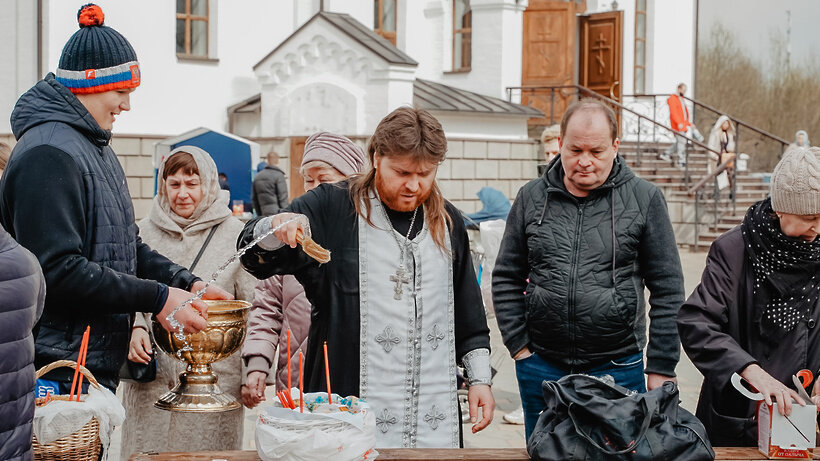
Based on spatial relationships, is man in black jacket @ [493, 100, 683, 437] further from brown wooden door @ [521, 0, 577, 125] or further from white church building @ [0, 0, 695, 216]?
brown wooden door @ [521, 0, 577, 125]

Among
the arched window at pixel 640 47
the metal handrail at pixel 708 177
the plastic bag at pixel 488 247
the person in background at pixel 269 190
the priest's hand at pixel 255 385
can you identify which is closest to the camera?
the priest's hand at pixel 255 385

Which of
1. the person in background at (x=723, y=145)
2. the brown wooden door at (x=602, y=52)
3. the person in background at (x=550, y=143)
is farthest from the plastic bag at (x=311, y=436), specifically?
the brown wooden door at (x=602, y=52)

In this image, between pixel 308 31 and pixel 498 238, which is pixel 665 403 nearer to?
pixel 498 238

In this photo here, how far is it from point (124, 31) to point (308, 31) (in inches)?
112

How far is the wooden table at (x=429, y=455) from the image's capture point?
312 centimetres

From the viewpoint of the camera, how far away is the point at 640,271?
4.12 metres

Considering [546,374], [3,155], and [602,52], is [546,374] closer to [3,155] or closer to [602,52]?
[3,155]

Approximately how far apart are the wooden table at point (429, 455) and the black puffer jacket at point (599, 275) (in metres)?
0.80

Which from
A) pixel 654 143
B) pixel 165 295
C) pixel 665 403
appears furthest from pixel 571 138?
pixel 654 143

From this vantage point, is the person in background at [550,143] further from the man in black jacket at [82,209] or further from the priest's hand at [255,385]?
the man in black jacket at [82,209]

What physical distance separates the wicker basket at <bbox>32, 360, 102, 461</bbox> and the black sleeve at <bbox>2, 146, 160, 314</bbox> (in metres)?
0.39

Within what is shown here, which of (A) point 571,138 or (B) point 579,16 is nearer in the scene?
(A) point 571,138

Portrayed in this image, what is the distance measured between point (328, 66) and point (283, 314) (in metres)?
13.5

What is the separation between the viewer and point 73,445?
9.16ft
